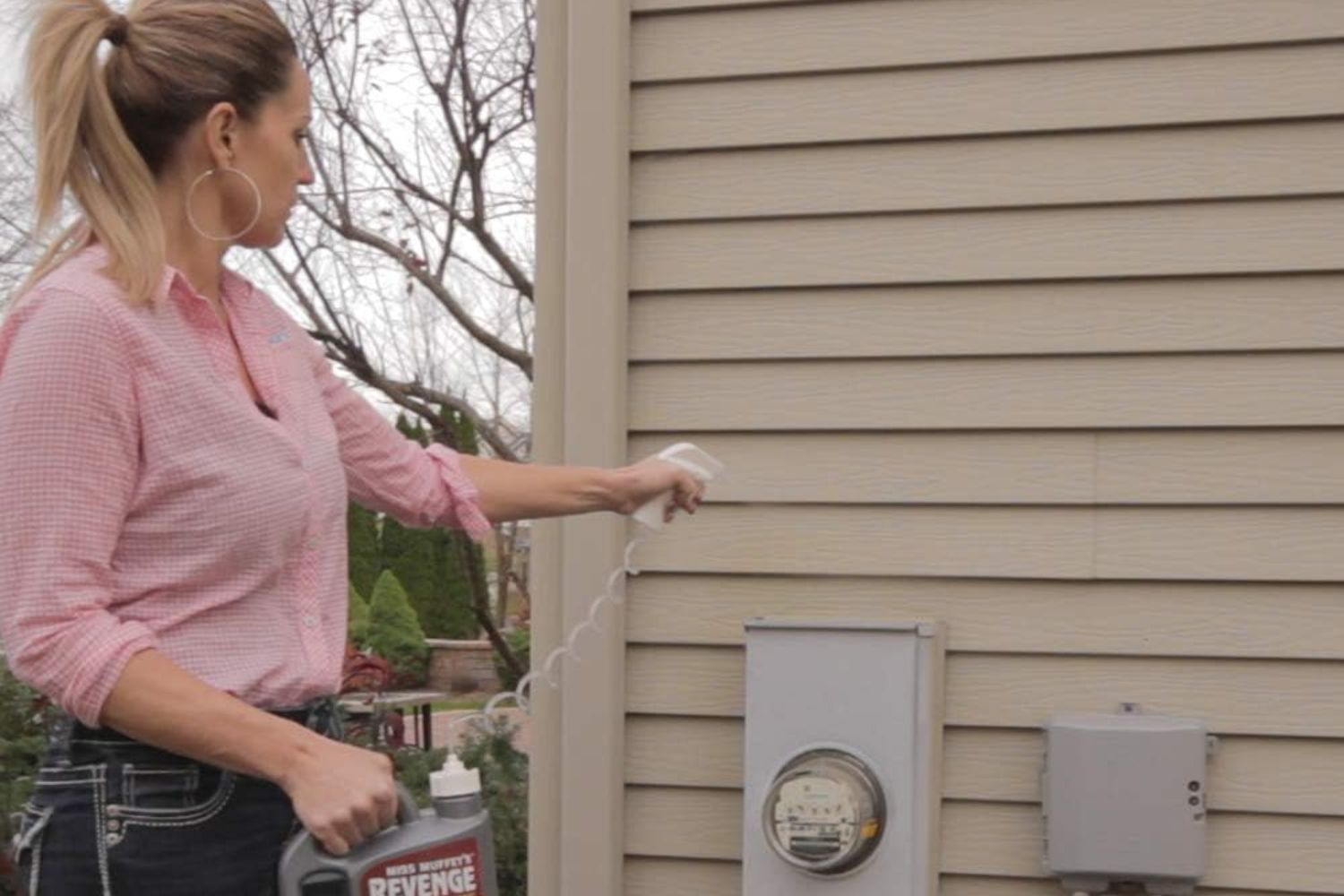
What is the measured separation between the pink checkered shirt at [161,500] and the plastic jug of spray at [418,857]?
7.5 inches

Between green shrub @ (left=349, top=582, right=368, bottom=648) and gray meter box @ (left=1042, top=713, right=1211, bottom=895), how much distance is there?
15.7 feet

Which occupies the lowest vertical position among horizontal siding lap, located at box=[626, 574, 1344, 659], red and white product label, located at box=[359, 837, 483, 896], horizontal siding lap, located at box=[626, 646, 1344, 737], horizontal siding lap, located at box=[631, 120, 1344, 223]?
red and white product label, located at box=[359, 837, 483, 896]

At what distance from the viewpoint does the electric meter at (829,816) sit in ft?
9.36

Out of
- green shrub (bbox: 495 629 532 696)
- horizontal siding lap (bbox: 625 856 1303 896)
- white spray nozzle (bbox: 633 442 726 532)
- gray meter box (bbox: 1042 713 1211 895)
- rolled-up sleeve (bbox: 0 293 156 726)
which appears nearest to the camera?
rolled-up sleeve (bbox: 0 293 156 726)

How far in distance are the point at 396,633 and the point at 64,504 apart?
5.74 m

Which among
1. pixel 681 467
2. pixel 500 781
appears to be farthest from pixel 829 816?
pixel 500 781

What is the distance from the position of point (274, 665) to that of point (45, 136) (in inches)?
23.4

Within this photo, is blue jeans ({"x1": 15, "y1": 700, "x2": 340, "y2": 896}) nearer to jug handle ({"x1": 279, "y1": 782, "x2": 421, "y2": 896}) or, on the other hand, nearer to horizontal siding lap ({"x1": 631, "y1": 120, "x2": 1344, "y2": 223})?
jug handle ({"x1": 279, "y1": 782, "x2": 421, "y2": 896})

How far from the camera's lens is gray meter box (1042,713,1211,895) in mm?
2793

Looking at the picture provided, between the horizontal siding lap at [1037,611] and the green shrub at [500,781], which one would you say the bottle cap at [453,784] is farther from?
the green shrub at [500,781]

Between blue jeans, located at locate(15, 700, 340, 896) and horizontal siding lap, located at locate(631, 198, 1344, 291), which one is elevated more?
horizontal siding lap, located at locate(631, 198, 1344, 291)

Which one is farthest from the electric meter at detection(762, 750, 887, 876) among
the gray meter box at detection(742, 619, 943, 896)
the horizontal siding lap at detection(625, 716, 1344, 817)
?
the horizontal siding lap at detection(625, 716, 1344, 817)

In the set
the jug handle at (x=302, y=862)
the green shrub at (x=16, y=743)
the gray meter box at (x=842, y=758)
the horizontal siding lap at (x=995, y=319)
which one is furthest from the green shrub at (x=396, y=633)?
the jug handle at (x=302, y=862)

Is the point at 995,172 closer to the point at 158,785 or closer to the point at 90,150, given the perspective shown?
the point at 90,150
